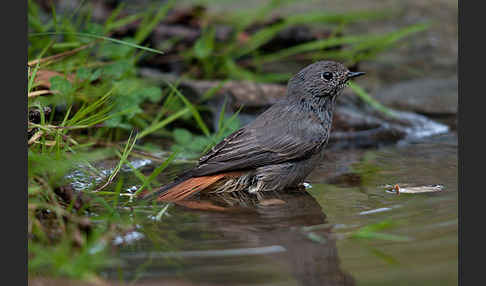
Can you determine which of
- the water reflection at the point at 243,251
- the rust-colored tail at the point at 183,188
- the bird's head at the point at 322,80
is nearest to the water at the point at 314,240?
the water reflection at the point at 243,251

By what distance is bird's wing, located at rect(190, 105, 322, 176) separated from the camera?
4598 millimetres

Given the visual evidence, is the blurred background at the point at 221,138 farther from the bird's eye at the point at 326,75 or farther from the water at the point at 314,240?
the bird's eye at the point at 326,75

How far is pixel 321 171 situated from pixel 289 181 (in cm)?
60

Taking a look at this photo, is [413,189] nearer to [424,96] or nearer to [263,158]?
[263,158]

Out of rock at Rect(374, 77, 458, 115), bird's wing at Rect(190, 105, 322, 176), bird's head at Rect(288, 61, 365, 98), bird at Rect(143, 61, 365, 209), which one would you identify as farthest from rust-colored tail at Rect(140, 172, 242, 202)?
rock at Rect(374, 77, 458, 115)

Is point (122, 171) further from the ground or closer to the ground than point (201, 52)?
closer to the ground

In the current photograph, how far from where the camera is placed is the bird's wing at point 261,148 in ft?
15.1

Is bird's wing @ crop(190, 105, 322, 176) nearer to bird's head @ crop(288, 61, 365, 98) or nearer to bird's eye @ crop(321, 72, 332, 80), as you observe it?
bird's head @ crop(288, 61, 365, 98)

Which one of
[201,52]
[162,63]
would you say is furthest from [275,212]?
[162,63]

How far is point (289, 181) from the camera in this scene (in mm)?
4672

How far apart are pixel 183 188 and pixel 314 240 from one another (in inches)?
49.3

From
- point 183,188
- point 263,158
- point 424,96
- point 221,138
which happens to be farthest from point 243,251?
point 424,96

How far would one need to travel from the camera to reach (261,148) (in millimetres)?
4703

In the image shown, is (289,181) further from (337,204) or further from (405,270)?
(405,270)
